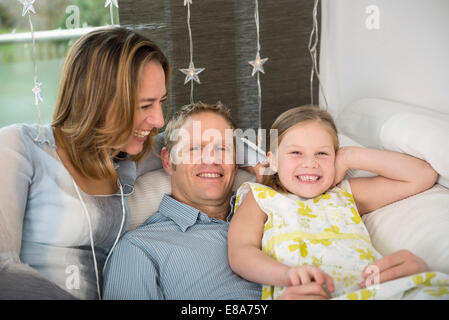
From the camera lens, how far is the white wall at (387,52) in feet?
5.33

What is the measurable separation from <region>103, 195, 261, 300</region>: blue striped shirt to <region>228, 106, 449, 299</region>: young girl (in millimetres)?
63

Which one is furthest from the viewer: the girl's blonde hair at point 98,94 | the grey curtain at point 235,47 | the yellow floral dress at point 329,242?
the grey curtain at point 235,47

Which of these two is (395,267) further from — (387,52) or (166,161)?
(387,52)

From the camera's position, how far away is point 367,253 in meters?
1.29

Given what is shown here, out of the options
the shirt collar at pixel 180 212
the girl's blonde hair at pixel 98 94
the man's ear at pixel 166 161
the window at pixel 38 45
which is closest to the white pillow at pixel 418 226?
the shirt collar at pixel 180 212

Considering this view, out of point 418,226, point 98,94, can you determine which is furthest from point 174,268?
point 418,226

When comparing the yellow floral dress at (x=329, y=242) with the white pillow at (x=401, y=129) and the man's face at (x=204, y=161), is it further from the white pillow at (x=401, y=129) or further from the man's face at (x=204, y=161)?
the white pillow at (x=401, y=129)

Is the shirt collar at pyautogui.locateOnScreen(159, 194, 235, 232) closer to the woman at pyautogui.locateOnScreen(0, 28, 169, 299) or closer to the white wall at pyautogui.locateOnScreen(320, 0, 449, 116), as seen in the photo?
the woman at pyautogui.locateOnScreen(0, 28, 169, 299)

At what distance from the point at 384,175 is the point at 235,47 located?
2.53ft

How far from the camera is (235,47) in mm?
1902

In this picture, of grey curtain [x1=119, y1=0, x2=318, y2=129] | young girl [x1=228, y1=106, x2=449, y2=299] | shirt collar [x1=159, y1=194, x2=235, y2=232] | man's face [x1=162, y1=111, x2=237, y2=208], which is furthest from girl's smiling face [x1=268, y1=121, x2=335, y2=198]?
grey curtain [x1=119, y1=0, x2=318, y2=129]

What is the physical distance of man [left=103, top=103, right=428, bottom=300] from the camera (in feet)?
4.25

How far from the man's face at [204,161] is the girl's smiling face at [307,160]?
0.18 meters

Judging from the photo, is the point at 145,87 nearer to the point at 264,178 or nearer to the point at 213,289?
the point at 264,178
